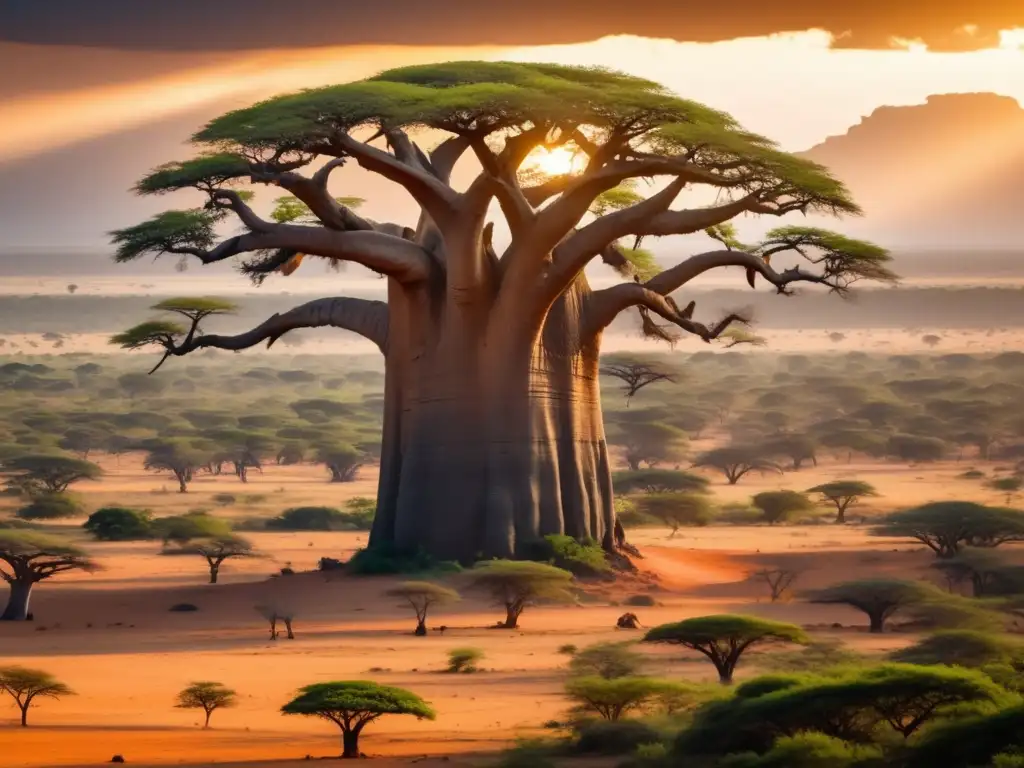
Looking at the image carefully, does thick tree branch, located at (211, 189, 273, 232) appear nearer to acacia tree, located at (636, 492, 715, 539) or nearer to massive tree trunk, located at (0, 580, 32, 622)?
massive tree trunk, located at (0, 580, 32, 622)

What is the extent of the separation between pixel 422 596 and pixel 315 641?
60.6 inches

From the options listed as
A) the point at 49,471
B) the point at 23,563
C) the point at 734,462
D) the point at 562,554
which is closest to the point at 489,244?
the point at 562,554

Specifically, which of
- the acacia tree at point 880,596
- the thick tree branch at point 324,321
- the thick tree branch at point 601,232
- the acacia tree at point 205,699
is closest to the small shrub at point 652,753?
the acacia tree at point 205,699

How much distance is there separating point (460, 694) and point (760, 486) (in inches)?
1332

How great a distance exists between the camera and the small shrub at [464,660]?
821 inches

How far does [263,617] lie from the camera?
A: 25.3 m

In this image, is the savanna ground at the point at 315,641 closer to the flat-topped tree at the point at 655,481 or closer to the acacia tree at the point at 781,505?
the acacia tree at the point at 781,505

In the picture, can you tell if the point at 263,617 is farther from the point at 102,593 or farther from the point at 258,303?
the point at 258,303

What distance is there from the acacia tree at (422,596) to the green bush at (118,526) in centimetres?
1184

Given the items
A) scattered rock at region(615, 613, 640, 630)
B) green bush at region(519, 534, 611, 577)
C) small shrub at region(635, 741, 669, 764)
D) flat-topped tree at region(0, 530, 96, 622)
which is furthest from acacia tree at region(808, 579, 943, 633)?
small shrub at region(635, 741, 669, 764)

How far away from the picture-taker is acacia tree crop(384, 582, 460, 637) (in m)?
23.8

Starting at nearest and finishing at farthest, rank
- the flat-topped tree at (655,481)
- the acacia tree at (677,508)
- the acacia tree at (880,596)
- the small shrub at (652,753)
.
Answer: the small shrub at (652,753)
the acacia tree at (880,596)
the acacia tree at (677,508)
the flat-topped tree at (655,481)

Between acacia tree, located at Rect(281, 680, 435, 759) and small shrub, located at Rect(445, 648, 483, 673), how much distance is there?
5.09m

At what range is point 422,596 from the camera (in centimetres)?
2430
